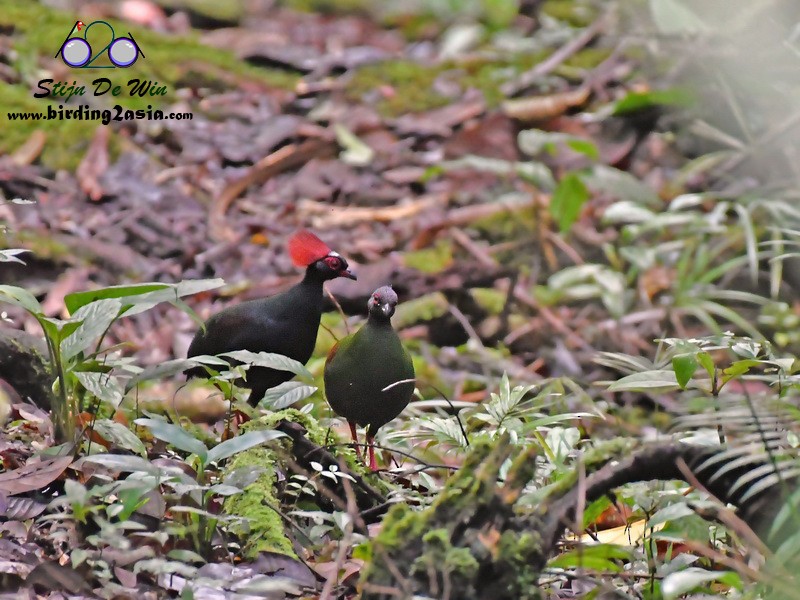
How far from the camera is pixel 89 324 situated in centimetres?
279

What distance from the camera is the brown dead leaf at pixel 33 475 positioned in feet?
8.71

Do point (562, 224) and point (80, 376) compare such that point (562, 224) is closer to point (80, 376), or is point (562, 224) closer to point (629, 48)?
point (629, 48)

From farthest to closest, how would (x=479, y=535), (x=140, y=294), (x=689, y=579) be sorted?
(x=140, y=294)
(x=479, y=535)
(x=689, y=579)

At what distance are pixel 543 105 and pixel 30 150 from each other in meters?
3.90

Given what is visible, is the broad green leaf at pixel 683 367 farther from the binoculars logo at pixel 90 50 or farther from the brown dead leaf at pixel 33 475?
the binoculars logo at pixel 90 50

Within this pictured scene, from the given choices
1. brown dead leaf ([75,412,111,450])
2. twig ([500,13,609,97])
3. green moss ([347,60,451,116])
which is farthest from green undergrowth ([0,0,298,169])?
brown dead leaf ([75,412,111,450])

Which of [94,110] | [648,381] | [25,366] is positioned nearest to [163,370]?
[25,366]

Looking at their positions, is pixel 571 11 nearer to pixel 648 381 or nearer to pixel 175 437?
pixel 648 381

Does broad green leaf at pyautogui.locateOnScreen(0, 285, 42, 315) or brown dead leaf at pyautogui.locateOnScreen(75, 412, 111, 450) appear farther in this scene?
brown dead leaf at pyautogui.locateOnScreen(75, 412, 111, 450)

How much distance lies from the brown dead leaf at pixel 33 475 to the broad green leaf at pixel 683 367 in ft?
5.66

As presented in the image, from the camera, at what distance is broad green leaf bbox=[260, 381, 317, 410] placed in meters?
3.00

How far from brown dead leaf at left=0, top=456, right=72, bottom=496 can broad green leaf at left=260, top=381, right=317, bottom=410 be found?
615mm

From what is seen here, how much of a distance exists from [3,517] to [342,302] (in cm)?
350

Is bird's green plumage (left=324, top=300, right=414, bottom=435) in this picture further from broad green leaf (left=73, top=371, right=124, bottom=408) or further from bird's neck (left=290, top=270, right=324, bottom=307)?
broad green leaf (left=73, top=371, right=124, bottom=408)
